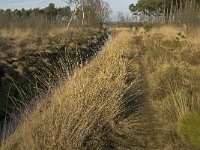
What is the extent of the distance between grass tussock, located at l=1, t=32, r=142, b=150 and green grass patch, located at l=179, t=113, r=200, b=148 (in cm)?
112

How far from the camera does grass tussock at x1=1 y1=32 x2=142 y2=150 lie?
6.25 metres

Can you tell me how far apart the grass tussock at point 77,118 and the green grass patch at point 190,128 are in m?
1.12

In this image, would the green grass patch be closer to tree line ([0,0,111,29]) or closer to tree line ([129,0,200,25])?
tree line ([0,0,111,29])

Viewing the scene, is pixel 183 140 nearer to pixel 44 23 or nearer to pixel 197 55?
pixel 197 55

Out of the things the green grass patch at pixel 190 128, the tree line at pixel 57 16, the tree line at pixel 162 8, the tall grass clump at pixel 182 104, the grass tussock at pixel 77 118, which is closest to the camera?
the grass tussock at pixel 77 118

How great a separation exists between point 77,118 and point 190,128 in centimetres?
Result: 251

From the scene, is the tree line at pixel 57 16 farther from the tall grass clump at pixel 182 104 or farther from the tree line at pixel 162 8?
the tall grass clump at pixel 182 104

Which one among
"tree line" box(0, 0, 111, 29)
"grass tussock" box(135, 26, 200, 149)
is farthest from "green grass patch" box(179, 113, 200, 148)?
"tree line" box(0, 0, 111, 29)

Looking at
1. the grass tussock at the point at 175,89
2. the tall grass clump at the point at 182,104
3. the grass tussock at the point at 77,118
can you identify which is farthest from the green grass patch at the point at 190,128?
the grass tussock at the point at 77,118

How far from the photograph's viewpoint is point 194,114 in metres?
8.34

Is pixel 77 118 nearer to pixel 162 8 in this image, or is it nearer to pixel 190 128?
pixel 190 128

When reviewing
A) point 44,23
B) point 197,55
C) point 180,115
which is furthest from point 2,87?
point 44,23

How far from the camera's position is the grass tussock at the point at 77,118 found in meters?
6.25

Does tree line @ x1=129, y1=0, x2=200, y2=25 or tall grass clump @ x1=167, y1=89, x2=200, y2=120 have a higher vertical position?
tree line @ x1=129, y1=0, x2=200, y2=25
